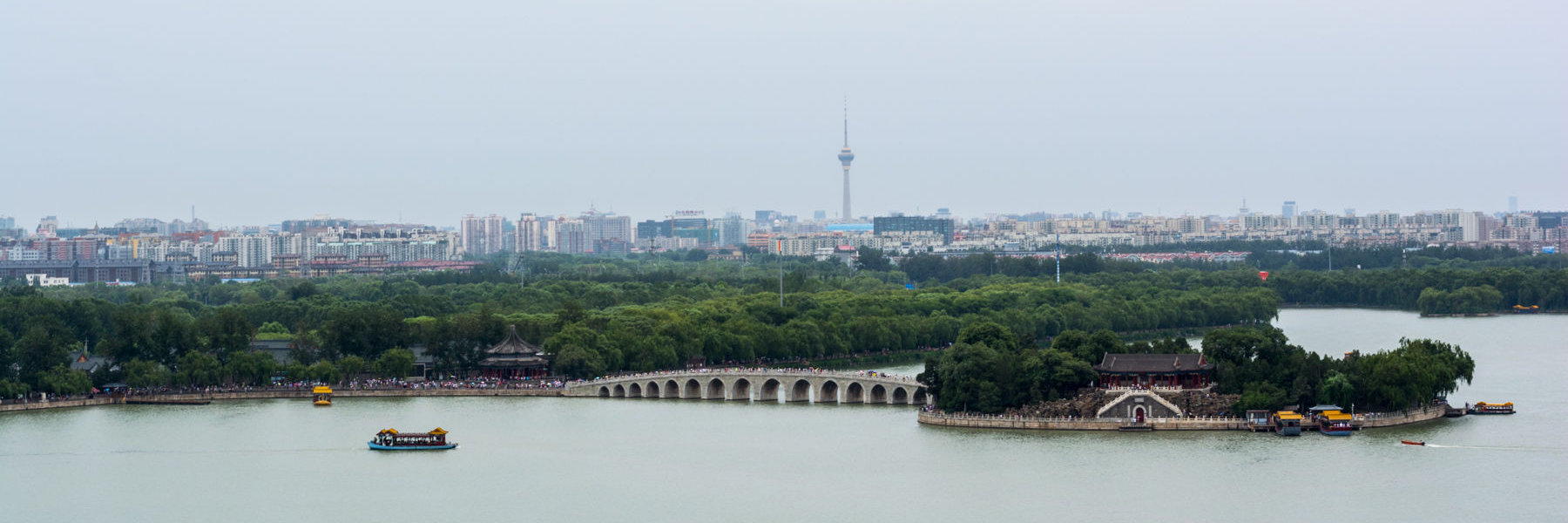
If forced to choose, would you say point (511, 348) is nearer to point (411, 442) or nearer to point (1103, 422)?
point (411, 442)

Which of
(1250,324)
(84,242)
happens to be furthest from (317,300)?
(84,242)

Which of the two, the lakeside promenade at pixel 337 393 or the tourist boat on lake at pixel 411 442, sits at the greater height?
the lakeside promenade at pixel 337 393

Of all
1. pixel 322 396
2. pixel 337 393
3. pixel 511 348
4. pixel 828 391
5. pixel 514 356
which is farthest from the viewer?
pixel 511 348

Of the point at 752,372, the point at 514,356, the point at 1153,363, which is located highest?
the point at 1153,363

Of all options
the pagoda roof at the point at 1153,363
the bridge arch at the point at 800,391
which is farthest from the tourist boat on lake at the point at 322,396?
the pagoda roof at the point at 1153,363

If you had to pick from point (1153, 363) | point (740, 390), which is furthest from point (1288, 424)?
point (740, 390)

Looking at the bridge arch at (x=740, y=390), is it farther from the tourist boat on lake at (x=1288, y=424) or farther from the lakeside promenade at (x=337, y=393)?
the tourist boat on lake at (x=1288, y=424)
